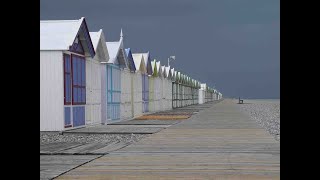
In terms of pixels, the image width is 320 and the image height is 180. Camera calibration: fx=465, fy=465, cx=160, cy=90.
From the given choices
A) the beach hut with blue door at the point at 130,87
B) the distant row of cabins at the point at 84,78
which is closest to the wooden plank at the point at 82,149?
the distant row of cabins at the point at 84,78

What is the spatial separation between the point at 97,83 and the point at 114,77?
98.4 inches

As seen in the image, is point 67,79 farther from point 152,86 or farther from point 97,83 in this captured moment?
point 152,86

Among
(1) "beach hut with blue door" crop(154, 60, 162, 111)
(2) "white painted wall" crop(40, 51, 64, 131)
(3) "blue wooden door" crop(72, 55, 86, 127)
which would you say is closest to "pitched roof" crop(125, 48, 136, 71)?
(3) "blue wooden door" crop(72, 55, 86, 127)

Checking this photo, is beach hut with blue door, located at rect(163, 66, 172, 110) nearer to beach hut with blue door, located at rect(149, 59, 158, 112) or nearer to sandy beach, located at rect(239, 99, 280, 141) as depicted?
beach hut with blue door, located at rect(149, 59, 158, 112)

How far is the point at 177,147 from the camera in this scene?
1122cm

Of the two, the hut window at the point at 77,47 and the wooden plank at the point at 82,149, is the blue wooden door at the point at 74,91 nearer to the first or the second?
the hut window at the point at 77,47

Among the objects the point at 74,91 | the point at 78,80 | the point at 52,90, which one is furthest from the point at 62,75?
the point at 78,80

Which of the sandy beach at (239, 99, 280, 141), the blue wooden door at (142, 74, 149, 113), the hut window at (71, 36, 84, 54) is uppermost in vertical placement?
the hut window at (71, 36, 84, 54)

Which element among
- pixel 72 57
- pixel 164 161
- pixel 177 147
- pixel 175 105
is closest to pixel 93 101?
pixel 72 57

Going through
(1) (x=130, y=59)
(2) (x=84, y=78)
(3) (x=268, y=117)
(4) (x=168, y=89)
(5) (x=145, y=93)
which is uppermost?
(1) (x=130, y=59)

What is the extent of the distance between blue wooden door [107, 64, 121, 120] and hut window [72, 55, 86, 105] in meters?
3.30

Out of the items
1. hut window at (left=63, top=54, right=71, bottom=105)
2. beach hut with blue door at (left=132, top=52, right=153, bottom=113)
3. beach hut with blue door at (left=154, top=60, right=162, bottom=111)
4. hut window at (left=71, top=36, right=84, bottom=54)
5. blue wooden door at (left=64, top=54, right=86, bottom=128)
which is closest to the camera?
hut window at (left=63, top=54, right=71, bottom=105)

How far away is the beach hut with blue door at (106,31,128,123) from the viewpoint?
881 inches

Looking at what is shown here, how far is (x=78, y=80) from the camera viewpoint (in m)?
18.1
